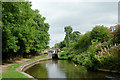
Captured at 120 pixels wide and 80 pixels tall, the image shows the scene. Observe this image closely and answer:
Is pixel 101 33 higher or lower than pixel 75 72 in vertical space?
higher

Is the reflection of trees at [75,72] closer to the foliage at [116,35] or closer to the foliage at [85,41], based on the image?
the foliage at [116,35]

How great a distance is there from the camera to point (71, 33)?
207ft

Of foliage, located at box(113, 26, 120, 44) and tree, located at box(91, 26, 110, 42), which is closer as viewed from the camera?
foliage, located at box(113, 26, 120, 44)

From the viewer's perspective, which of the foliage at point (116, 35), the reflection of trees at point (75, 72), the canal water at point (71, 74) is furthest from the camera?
the foliage at point (116, 35)

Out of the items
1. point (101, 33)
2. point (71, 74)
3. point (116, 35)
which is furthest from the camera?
point (101, 33)

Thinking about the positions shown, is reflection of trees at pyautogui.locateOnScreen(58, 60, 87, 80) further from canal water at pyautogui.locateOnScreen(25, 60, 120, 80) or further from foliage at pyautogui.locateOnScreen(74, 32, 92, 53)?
foliage at pyautogui.locateOnScreen(74, 32, 92, 53)

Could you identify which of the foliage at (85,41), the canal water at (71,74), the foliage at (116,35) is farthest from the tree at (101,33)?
the canal water at (71,74)

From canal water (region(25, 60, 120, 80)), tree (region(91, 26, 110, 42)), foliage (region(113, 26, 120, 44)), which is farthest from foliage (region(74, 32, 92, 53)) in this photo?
foliage (region(113, 26, 120, 44))

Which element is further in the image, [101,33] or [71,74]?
[101,33]

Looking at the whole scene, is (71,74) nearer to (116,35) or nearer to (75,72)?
(75,72)

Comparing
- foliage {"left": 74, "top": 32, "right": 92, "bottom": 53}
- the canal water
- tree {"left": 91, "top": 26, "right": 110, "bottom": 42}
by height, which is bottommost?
the canal water

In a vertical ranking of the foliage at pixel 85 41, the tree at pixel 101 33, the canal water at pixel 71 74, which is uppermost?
the tree at pixel 101 33

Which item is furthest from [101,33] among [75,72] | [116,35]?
[75,72]

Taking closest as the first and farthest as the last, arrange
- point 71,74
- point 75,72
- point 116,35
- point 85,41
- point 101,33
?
point 71,74 < point 116,35 < point 75,72 < point 101,33 < point 85,41
